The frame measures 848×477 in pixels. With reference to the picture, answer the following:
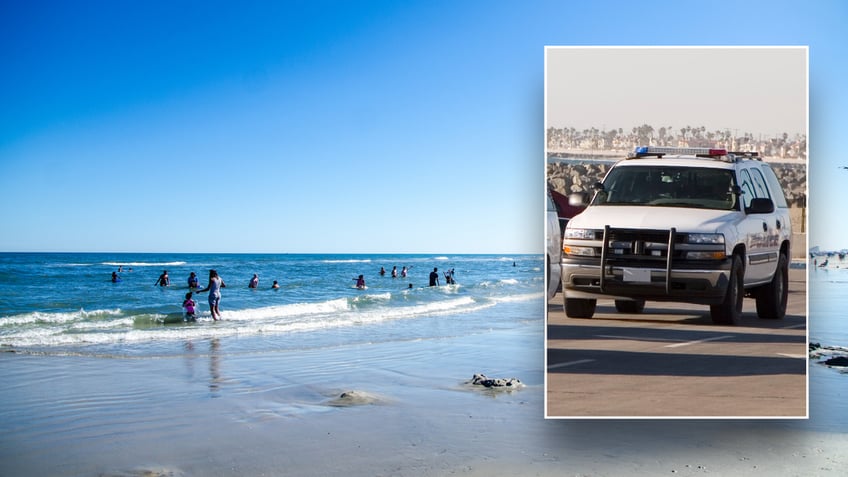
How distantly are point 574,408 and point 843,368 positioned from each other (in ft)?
14.5

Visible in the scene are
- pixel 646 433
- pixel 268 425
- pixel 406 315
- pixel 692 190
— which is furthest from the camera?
pixel 406 315

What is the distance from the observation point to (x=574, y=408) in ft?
20.3

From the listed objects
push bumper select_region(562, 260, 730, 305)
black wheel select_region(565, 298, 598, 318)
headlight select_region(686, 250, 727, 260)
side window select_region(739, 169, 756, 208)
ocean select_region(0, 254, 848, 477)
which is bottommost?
ocean select_region(0, 254, 848, 477)

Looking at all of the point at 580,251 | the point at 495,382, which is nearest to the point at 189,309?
the point at 495,382

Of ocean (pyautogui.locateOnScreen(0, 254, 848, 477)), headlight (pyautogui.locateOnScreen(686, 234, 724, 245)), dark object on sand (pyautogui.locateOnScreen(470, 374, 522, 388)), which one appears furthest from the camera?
dark object on sand (pyautogui.locateOnScreen(470, 374, 522, 388))

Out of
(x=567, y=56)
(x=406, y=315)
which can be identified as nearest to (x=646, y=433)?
(x=567, y=56)

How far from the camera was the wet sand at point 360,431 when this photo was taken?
245 inches

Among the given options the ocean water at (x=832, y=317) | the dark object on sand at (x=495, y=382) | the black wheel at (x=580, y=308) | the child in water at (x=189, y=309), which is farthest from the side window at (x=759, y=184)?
the child in water at (x=189, y=309)

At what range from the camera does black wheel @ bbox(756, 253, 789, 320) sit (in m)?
6.29

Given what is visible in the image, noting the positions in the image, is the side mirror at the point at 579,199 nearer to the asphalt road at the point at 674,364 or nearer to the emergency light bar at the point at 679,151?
the emergency light bar at the point at 679,151

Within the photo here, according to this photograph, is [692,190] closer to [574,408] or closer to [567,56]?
[567,56]

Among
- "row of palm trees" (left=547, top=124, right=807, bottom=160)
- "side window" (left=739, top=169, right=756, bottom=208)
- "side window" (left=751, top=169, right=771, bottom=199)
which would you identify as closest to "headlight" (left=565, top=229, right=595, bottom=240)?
"row of palm trees" (left=547, top=124, right=807, bottom=160)

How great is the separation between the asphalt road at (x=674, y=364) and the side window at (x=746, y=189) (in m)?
0.78

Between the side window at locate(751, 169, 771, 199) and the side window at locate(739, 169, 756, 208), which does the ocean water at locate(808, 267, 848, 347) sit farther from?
the side window at locate(739, 169, 756, 208)
